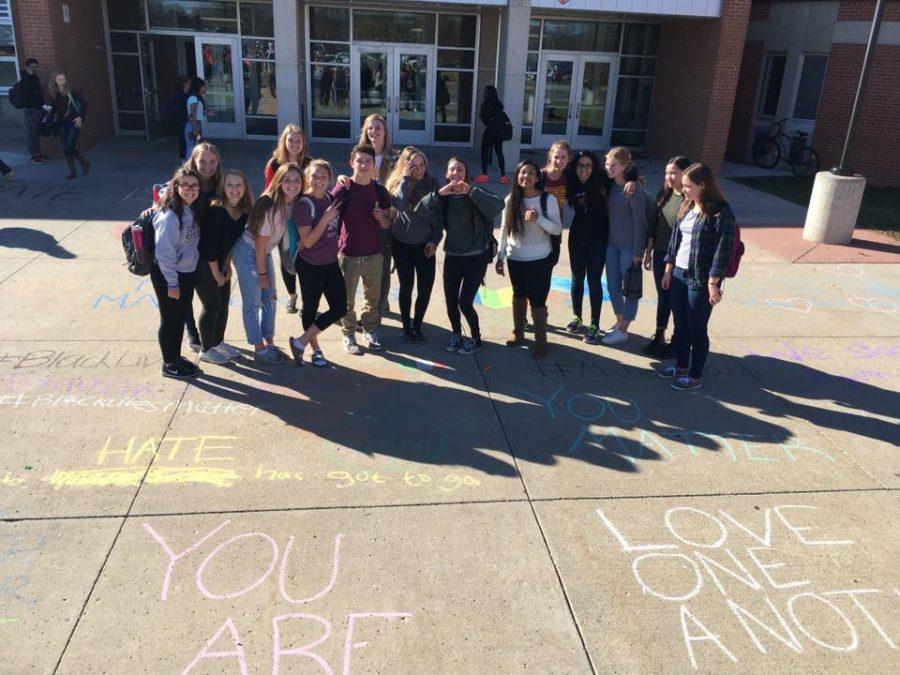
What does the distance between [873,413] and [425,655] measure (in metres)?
4.08

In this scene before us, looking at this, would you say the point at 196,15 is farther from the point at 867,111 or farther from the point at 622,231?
the point at 867,111

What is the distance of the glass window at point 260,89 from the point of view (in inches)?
693

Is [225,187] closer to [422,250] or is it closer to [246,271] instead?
[246,271]

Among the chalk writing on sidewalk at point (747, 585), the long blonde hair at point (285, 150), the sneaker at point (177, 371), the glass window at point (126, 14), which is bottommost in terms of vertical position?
the chalk writing on sidewalk at point (747, 585)

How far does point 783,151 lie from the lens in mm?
17578

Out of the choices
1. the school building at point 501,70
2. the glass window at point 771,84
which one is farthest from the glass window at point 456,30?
the glass window at point 771,84

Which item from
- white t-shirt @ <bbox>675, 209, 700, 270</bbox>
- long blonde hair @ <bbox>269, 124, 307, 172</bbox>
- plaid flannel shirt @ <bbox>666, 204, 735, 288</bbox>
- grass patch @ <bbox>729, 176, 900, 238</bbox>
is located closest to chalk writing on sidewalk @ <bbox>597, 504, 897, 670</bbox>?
plaid flannel shirt @ <bbox>666, 204, 735, 288</bbox>

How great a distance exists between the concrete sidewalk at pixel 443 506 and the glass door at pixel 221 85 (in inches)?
473

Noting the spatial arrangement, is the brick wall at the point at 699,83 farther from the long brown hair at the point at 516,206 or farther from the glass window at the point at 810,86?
the long brown hair at the point at 516,206

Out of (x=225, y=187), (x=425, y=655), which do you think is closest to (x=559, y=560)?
(x=425, y=655)

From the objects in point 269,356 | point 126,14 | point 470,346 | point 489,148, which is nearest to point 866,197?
point 489,148

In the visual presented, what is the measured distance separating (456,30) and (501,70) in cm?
346

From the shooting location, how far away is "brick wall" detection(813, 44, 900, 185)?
605 inches

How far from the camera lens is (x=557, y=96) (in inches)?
723
